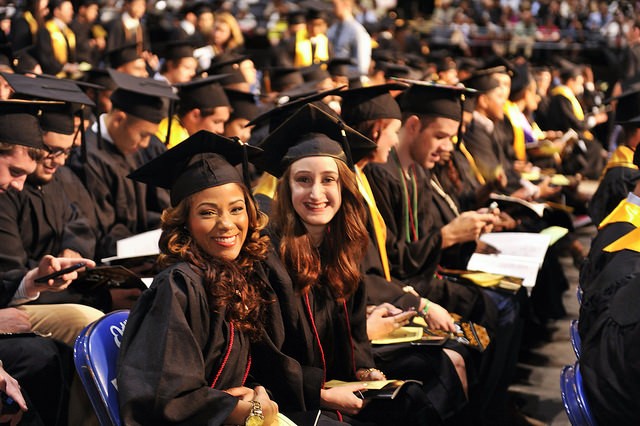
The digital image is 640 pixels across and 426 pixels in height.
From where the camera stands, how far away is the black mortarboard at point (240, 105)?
20.4 ft

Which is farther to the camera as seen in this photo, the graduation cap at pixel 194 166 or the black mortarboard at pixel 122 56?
the black mortarboard at pixel 122 56

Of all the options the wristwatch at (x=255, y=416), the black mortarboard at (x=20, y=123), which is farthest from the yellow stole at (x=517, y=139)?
the wristwatch at (x=255, y=416)

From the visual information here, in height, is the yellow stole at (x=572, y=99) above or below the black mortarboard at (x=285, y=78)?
below

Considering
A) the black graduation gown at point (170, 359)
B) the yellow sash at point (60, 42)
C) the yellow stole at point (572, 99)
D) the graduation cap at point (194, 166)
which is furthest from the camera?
the yellow stole at point (572, 99)

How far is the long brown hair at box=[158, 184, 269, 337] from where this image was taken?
271 cm

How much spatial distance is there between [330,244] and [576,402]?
1026 mm

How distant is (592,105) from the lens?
1523 centimetres

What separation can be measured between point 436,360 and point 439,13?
69.8ft

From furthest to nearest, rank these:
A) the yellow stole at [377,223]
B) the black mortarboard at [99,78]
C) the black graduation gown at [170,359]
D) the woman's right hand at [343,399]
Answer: the black mortarboard at [99,78] < the yellow stole at [377,223] < the woman's right hand at [343,399] < the black graduation gown at [170,359]

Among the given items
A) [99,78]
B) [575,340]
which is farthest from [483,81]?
[575,340]

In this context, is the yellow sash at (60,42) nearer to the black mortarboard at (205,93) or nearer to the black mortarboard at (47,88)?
the black mortarboard at (205,93)

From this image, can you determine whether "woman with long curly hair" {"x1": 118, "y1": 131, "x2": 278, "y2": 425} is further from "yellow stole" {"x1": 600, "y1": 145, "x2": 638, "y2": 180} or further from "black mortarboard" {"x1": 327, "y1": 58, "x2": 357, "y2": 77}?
"black mortarboard" {"x1": 327, "y1": 58, "x2": 357, "y2": 77}

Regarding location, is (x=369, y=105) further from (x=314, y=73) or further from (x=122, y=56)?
(x=122, y=56)

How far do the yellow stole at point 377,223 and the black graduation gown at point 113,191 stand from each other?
1.30m
